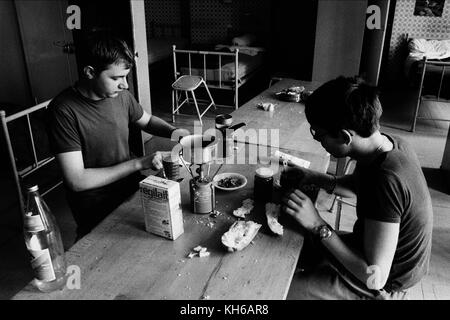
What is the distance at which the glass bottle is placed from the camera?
1.27 meters

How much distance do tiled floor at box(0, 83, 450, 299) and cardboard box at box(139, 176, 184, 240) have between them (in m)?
1.40

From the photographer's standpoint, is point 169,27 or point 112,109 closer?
point 112,109

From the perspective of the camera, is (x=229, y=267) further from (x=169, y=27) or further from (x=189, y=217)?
(x=169, y=27)

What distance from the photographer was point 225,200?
70.3 inches

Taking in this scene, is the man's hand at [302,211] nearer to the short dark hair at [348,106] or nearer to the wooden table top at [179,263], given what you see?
the wooden table top at [179,263]

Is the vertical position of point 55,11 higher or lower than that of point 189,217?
higher

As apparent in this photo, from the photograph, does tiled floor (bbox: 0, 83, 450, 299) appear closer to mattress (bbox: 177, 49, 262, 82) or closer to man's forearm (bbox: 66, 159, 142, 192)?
mattress (bbox: 177, 49, 262, 82)

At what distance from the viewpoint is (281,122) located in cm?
A: 282

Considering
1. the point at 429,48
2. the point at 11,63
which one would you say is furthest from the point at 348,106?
the point at 429,48

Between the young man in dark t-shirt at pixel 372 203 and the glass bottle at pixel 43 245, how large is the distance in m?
0.84

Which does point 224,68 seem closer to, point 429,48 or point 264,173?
point 429,48

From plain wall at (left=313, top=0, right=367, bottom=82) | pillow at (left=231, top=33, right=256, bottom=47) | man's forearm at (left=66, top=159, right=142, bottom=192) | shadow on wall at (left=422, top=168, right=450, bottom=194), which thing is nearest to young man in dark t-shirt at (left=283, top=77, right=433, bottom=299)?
man's forearm at (left=66, top=159, right=142, bottom=192)
